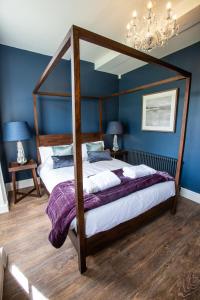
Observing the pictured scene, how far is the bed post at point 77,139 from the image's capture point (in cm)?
104

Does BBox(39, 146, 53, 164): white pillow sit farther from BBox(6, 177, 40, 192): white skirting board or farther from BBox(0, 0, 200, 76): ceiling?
BBox(0, 0, 200, 76): ceiling

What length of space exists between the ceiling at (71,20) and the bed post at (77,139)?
1317 mm

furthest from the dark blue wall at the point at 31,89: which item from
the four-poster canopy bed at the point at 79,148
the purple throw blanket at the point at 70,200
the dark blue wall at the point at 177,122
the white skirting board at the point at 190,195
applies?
the white skirting board at the point at 190,195

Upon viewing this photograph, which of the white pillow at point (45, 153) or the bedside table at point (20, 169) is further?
the white pillow at point (45, 153)

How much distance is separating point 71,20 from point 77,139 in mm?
2022

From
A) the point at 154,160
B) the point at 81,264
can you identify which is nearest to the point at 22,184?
the point at 81,264

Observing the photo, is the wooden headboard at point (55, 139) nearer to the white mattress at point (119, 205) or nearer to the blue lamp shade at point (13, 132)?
the blue lamp shade at point (13, 132)

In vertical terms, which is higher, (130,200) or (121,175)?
(121,175)

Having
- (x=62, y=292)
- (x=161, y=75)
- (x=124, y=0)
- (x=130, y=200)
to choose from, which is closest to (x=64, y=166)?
(x=130, y=200)

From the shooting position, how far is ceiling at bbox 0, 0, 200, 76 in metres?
1.78

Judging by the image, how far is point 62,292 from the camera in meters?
1.26

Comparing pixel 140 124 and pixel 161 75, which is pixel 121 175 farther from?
pixel 161 75

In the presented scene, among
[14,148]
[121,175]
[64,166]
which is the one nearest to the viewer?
[121,175]

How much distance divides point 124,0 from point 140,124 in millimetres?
2327
